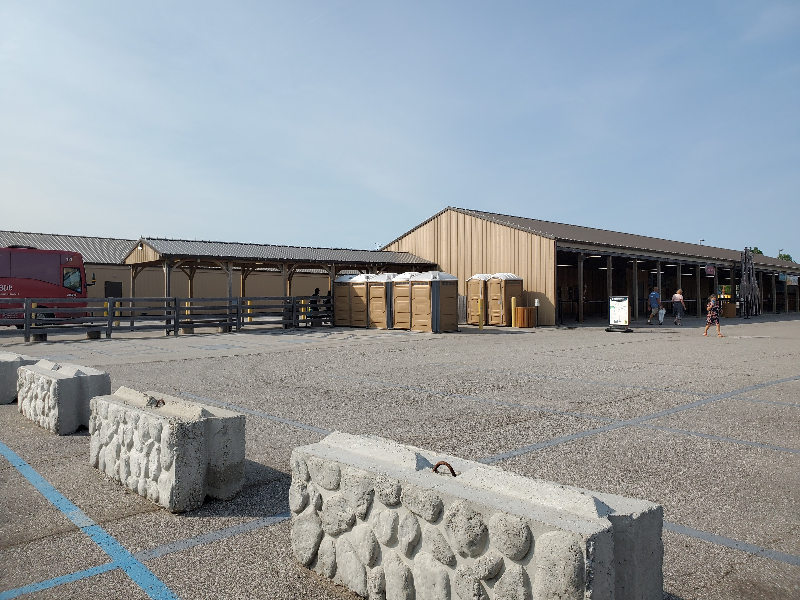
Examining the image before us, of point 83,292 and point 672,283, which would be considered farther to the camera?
point 672,283

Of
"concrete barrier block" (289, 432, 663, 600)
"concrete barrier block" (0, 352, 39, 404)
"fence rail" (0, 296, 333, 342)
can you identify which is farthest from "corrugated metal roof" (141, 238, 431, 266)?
"concrete barrier block" (289, 432, 663, 600)

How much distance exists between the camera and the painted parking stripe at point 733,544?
340 centimetres

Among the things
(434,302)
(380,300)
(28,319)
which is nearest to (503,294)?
(434,302)

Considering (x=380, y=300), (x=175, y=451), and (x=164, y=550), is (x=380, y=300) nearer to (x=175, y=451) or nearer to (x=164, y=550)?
(x=175, y=451)

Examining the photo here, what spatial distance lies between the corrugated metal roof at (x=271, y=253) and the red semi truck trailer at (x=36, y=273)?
16.0 feet

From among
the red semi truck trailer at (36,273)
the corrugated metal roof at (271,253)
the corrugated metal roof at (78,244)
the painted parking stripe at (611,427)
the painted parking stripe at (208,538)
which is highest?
the corrugated metal roof at (78,244)

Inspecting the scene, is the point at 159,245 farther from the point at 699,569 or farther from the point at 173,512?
the point at 699,569

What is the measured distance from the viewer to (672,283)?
144ft

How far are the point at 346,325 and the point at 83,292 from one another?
12.6m

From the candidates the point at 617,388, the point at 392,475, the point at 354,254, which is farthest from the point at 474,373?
the point at 354,254

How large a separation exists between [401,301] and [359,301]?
7.95 feet

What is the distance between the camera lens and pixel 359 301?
82.0ft

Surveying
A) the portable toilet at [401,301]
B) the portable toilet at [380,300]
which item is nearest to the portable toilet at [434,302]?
the portable toilet at [401,301]

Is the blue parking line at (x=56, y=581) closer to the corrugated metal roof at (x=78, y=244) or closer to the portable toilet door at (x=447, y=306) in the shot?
the portable toilet door at (x=447, y=306)
